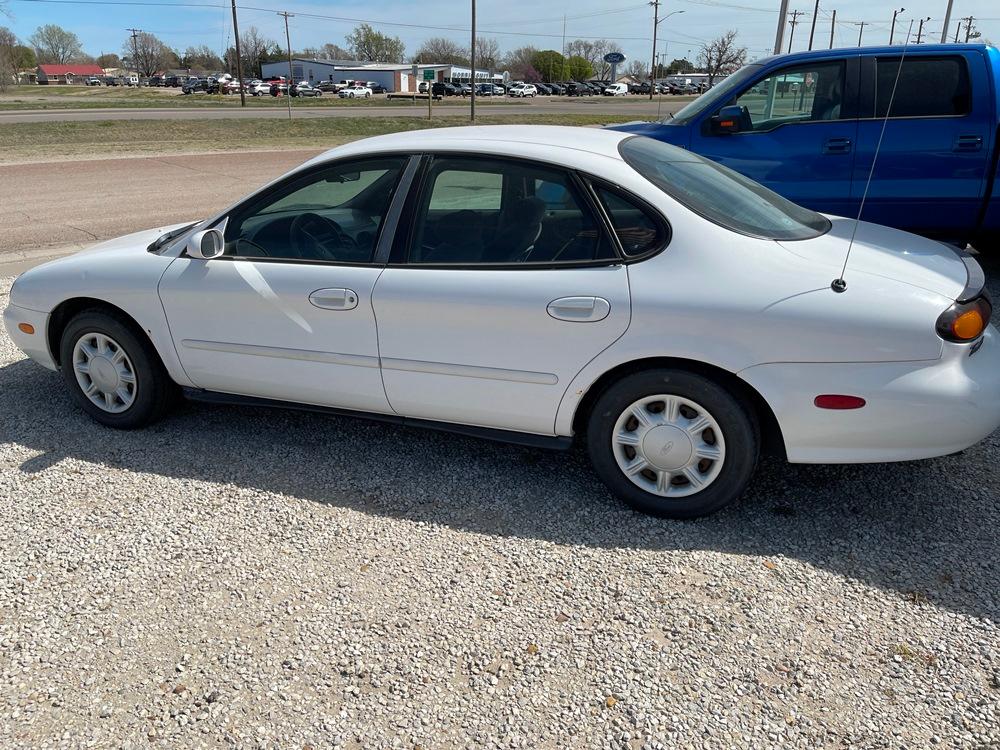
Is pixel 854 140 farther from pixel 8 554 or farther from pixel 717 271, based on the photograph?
pixel 8 554

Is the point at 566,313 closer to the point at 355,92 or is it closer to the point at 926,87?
the point at 926,87

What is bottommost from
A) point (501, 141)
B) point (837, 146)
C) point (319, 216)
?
point (319, 216)

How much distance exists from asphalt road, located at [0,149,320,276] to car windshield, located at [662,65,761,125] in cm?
649

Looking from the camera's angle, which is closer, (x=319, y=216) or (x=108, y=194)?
(x=319, y=216)

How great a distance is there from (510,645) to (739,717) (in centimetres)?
76

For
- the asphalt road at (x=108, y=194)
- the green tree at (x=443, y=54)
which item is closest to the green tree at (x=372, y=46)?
the green tree at (x=443, y=54)

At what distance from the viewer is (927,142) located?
258 inches

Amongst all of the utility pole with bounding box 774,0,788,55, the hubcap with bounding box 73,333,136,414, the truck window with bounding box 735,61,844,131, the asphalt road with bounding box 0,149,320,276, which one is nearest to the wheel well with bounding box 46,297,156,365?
the hubcap with bounding box 73,333,136,414

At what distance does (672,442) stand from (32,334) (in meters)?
3.52

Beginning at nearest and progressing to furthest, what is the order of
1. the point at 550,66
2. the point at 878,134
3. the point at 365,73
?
the point at 878,134, the point at 365,73, the point at 550,66

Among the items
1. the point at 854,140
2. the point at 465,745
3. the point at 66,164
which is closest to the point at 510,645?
the point at 465,745

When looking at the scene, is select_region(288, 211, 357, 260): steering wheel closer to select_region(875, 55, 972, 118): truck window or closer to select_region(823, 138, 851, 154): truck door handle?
select_region(823, 138, 851, 154): truck door handle

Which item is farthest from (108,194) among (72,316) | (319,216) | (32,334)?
(319,216)

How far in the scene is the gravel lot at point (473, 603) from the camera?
2508 millimetres
